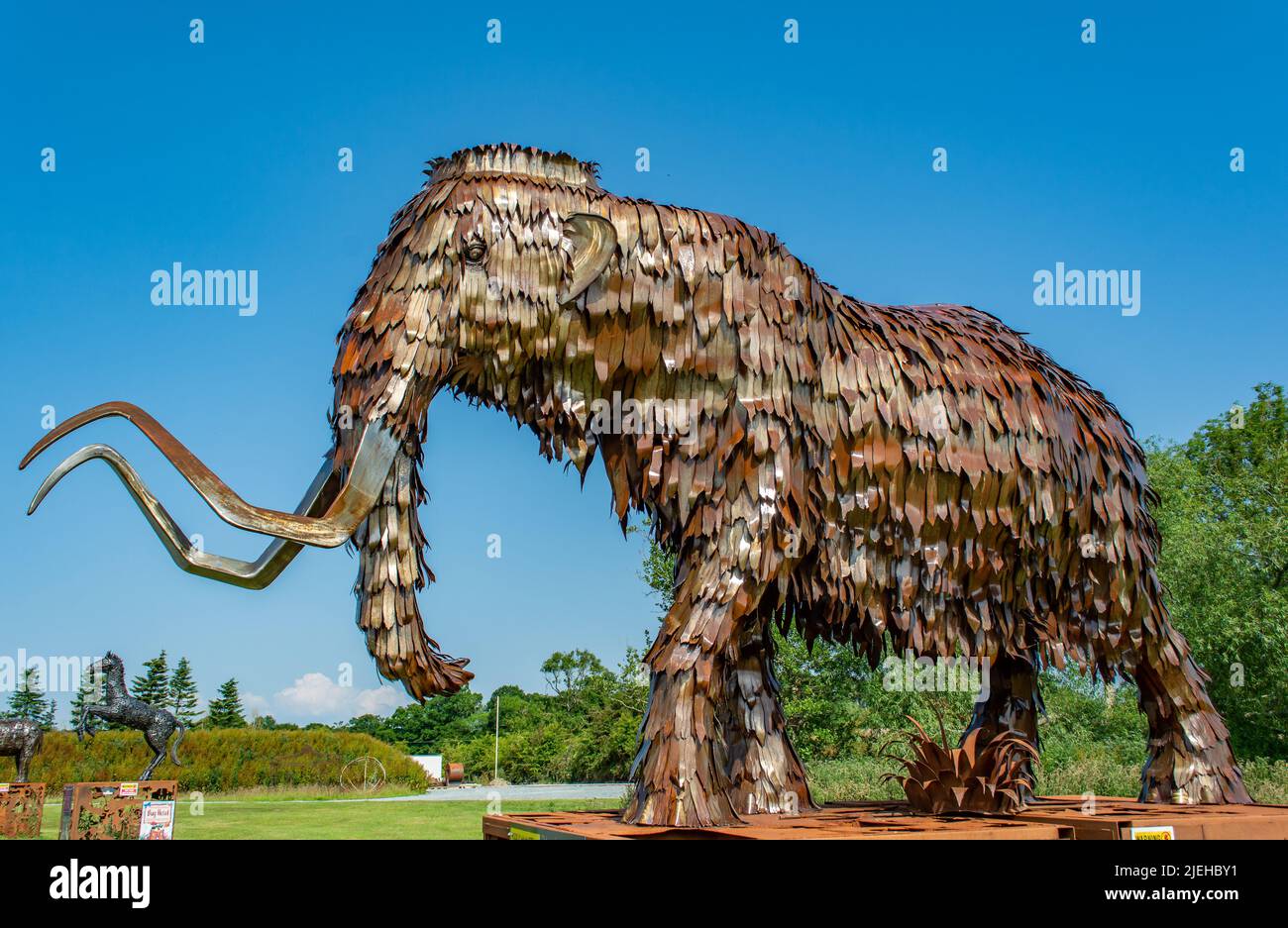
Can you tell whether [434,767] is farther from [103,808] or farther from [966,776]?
[966,776]

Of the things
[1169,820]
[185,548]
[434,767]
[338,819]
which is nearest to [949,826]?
[1169,820]

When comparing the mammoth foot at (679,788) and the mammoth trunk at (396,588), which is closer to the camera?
the mammoth foot at (679,788)

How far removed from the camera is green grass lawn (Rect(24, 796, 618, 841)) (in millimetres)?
17531

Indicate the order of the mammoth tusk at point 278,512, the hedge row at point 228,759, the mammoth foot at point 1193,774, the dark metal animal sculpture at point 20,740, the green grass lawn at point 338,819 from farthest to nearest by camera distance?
the hedge row at point 228,759 → the dark metal animal sculpture at point 20,740 → the green grass lawn at point 338,819 → the mammoth foot at point 1193,774 → the mammoth tusk at point 278,512

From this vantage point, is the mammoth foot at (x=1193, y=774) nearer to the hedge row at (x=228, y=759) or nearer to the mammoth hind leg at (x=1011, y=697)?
the mammoth hind leg at (x=1011, y=697)

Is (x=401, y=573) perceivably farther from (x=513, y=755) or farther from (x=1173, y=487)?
(x=513, y=755)

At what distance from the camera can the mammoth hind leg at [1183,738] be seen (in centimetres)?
654

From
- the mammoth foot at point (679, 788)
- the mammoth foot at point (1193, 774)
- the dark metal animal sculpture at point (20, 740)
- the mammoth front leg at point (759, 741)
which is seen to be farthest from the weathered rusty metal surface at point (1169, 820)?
the dark metal animal sculpture at point (20, 740)

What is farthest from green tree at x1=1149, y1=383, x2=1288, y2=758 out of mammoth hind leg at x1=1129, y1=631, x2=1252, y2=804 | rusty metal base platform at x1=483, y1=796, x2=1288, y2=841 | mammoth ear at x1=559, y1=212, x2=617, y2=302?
mammoth ear at x1=559, y1=212, x2=617, y2=302

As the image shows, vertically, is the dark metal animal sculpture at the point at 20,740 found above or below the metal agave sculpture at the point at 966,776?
below

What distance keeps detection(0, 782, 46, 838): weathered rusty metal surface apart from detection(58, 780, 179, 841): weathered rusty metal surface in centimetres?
213

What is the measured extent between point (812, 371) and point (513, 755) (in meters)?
26.4
